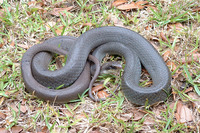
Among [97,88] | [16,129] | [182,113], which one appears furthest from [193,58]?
[16,129]

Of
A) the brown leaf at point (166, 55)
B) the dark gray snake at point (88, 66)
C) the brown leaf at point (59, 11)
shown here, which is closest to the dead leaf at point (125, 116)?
the dark gray snake at point (88, 66)

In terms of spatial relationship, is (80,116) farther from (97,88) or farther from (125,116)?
(125,116)

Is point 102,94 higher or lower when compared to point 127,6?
lower

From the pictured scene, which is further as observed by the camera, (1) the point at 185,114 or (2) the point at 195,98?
(2) the point at 195,98

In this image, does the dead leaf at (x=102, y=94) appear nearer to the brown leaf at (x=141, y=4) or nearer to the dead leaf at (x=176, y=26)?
the dead leaf at (x=176, y=26)

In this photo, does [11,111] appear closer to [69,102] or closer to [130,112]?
[69,102]

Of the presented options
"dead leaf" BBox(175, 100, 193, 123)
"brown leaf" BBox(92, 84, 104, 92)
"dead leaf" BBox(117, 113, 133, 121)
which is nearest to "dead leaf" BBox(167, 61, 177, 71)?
"dead leaf" BBox(175, 100, 193, 123)
